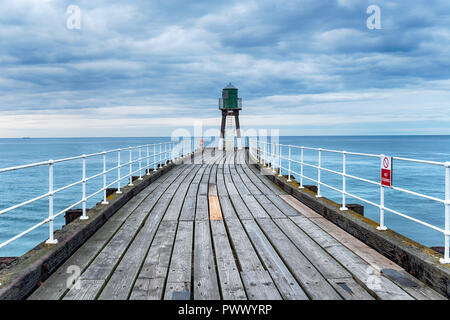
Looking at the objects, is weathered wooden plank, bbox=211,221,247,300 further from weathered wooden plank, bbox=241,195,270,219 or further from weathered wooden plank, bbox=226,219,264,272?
weathered wooden plank, bbox=241,195,270,219

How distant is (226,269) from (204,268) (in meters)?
0.21

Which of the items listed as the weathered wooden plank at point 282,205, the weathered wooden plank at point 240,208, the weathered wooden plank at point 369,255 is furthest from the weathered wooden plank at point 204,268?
the weathered wooden plank at point 282,205

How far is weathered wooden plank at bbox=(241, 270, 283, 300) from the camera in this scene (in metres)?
2.65

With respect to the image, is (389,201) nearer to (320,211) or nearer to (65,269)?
(320,211)

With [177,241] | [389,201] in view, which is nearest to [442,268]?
[177,241]

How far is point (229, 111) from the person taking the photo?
2669 centimetres

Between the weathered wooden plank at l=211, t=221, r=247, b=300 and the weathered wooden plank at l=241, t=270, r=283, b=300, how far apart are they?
0.18 feet

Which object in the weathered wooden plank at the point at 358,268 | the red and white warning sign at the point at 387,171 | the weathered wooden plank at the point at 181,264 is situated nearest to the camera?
the weathered wooden plank at the point at 358,268

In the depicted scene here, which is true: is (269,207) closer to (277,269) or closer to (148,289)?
(277,269)

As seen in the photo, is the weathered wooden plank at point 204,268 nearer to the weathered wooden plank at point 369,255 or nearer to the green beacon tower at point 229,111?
the weathered wooden plank at point 369,255

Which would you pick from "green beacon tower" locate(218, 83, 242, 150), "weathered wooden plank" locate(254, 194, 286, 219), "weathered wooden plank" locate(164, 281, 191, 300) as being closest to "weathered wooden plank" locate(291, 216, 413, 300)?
"weathered wooden plank" locate(254, 194, 286, 219)

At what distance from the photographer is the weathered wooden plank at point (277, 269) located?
2.70 metres
